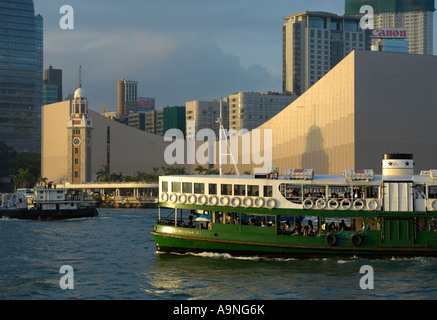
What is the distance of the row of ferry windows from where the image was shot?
108ft

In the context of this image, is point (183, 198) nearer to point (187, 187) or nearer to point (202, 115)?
point (187, 187)

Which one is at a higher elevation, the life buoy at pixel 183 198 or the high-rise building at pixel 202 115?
the high-rise building at pixel 202 115

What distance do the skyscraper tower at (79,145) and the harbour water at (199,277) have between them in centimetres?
9582

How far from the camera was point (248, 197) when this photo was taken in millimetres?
32594

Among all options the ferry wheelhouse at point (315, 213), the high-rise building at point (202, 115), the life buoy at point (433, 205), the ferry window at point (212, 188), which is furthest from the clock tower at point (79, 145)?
the life buoy at point (433, 205)

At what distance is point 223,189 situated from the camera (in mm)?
33281

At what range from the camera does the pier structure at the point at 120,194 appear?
11331 centimetres

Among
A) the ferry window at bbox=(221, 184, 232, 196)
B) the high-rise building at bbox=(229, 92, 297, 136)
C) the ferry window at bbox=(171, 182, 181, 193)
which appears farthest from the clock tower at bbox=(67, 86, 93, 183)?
the ferry window at bbox=(221, 184, 232, 196)

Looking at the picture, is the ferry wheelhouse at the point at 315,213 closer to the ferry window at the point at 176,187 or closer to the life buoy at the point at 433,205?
the life buoy at the point at 433,205

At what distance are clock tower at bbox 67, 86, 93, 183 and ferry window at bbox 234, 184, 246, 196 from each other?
338 feet

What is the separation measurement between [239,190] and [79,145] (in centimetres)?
10432

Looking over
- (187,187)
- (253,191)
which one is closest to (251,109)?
(187,187)

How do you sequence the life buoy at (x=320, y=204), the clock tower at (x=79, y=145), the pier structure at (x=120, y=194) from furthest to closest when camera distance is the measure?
the clock tower at (x=79, y=145) → the pier structure at (x=120, y=194) → the life buoy at (x=320, y=204)
